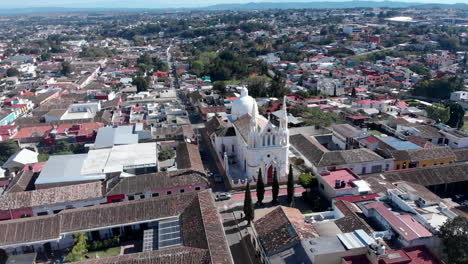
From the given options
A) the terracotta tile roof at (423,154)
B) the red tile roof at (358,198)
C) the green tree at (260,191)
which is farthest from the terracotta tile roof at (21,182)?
the terracotta tile roof at (423,154)

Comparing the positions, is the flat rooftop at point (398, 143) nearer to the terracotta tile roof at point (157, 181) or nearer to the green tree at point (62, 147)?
the terracotta tile roof at point (157, 181)

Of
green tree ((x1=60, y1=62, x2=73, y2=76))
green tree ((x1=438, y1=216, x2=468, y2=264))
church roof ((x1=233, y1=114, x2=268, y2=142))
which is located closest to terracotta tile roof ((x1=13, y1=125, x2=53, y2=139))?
church roof ((x1=233, y1=114, x2=268, y2=142))

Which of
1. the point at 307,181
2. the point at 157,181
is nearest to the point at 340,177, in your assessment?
the point at 307,181

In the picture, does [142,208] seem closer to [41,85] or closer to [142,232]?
[142,232]

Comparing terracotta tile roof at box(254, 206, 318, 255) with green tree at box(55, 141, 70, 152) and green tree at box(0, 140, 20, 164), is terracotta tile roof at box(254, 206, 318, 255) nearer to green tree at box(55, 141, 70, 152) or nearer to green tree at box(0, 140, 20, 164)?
green tree at box(55, 141, 70, 152)

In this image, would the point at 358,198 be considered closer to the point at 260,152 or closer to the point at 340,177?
the point at 340,177

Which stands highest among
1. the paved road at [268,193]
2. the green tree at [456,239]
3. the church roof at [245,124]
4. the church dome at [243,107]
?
the church dome at [243,107]
